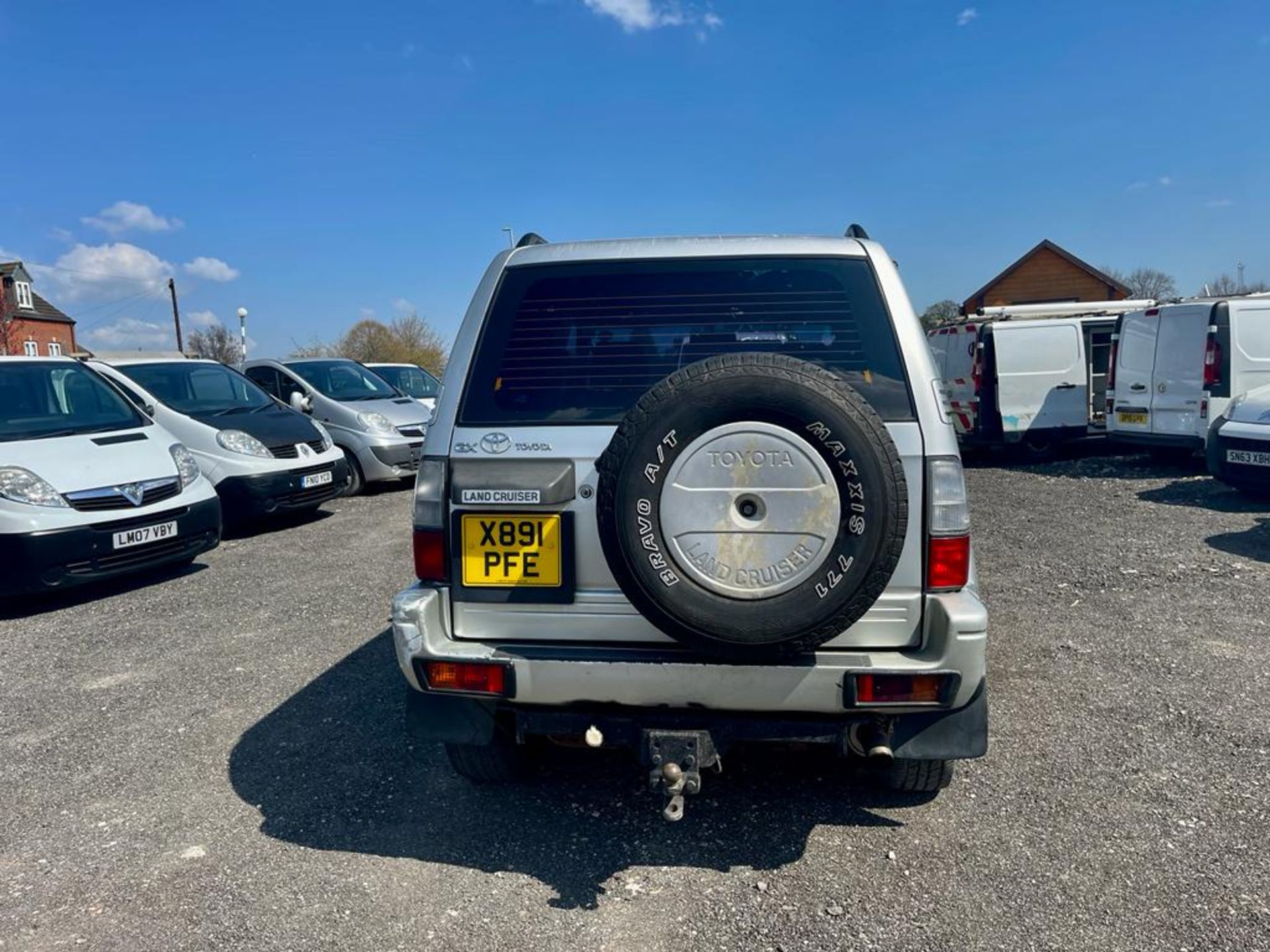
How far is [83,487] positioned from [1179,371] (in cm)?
1154

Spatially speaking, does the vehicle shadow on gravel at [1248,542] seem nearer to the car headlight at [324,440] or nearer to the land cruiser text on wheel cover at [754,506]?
the land cruiser text on wheel cover at [754,506]

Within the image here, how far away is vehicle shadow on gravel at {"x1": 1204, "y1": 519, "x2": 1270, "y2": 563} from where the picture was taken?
260 inches

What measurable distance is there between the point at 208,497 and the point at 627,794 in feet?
16.3

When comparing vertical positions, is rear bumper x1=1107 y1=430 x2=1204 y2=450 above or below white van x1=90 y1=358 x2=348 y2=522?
below

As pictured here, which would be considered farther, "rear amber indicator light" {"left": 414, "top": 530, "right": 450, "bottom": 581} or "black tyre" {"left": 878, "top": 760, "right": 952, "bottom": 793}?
"black tyre" {"left": 878, "top": 760, "right": 952, "bottom": 793}

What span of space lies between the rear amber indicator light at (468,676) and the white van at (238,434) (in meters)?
6.32

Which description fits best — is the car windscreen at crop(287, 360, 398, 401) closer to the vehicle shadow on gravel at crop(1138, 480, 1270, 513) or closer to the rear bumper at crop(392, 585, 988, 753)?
the rear bumper at crop(392, 585, 988, 753)

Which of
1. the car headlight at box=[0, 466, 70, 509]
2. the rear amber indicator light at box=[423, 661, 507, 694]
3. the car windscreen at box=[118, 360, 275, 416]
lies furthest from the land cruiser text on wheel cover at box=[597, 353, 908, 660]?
the car windscreen at box=[118, 360, 275, 416]

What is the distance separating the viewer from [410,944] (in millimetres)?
2449

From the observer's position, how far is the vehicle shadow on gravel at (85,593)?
20.0 feet

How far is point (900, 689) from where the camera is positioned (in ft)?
8.04

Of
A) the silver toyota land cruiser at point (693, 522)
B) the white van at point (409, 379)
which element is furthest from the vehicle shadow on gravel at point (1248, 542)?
the white van at point (409, 379)

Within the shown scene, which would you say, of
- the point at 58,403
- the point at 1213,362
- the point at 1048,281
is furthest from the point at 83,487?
the point at 1048,281

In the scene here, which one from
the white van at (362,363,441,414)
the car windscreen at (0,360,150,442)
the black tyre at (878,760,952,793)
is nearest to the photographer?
the black tyre at (878,760,952,793)
